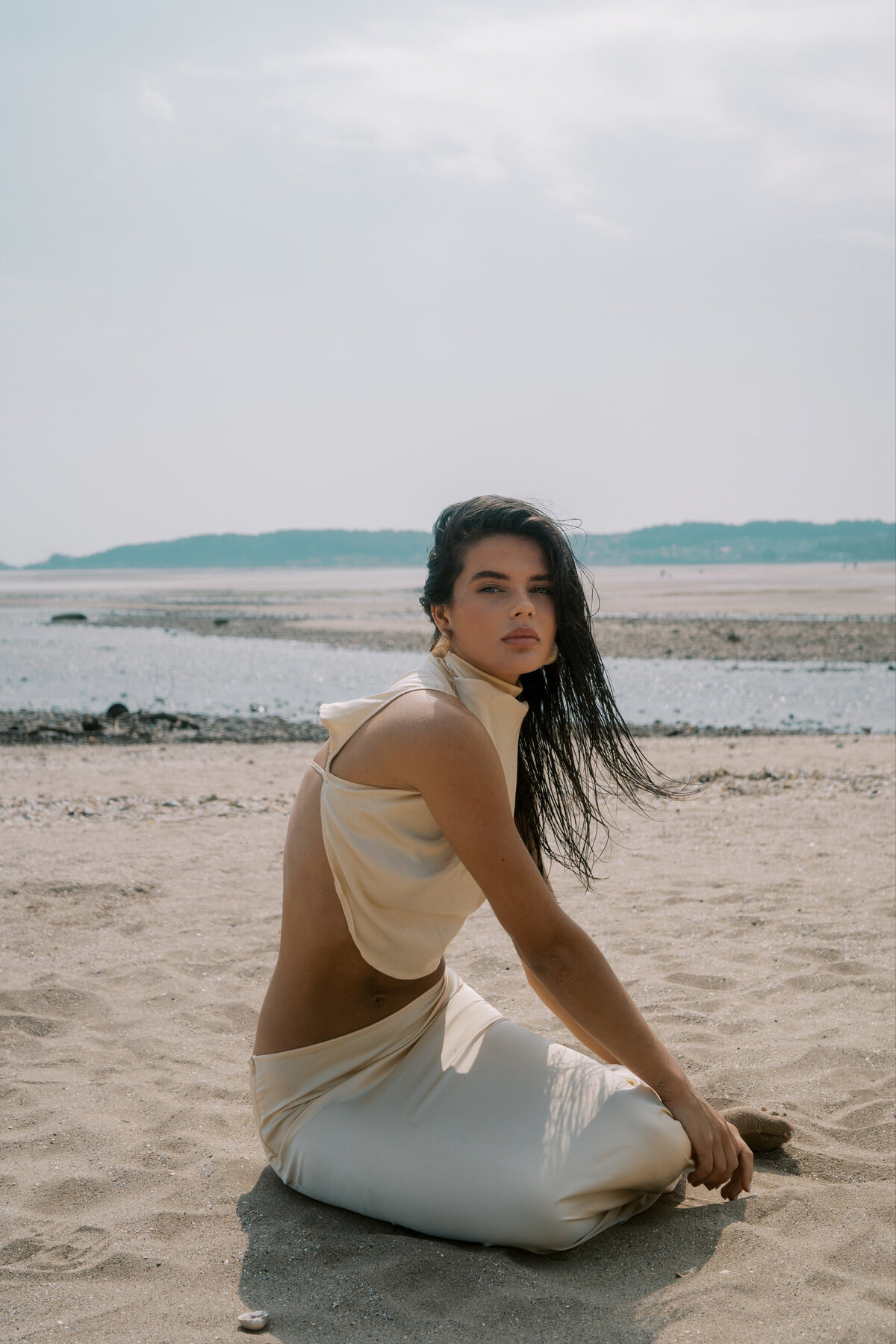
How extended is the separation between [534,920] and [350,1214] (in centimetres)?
91

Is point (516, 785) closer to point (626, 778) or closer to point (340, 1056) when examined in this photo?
point (626, 778)

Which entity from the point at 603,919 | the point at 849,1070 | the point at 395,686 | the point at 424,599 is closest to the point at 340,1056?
the point at 395,686

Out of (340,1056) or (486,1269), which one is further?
(340,1056)

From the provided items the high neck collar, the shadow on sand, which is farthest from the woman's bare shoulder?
the shadow on sand

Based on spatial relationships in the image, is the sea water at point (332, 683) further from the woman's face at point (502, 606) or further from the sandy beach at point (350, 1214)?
the woman's face at point (502, 606)

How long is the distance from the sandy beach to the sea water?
7.19 meters

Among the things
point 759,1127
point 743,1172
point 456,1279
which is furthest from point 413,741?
point 759,1127

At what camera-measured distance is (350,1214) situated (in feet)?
8.53

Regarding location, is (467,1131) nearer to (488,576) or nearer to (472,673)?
(472,673)

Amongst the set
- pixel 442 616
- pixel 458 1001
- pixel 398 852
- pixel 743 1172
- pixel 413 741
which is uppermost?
pixel 442 616

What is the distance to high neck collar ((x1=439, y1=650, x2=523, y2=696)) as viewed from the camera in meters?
2.58

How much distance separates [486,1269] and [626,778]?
122 cm

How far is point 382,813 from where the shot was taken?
2379 mm

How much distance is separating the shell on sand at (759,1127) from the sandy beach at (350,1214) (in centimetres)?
7
